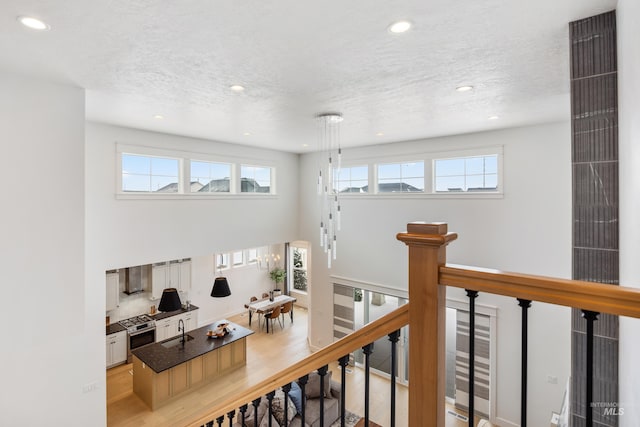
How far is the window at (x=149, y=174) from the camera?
208 inches

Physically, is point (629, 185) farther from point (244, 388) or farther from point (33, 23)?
point (244, 388)

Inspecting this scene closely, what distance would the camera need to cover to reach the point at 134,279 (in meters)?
7.84

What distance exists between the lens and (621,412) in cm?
170

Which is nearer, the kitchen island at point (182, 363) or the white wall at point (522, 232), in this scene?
the white wall at point (522, 232)

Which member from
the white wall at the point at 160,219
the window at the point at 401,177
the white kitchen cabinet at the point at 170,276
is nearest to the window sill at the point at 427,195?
the window at the point at 401,177

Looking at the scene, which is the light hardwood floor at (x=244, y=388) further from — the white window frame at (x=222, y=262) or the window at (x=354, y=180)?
the window at (x=354, y=180)

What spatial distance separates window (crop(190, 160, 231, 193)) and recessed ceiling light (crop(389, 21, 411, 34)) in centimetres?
494

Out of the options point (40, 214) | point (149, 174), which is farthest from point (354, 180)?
point (40, 214)

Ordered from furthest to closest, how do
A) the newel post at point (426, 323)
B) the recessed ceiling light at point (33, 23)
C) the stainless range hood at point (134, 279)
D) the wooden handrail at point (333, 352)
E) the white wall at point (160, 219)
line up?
the stainless range hood at point (134, 279)
the white wall at point (160, 219)
the recessed ceiling light at point (33, 23)
the wooden handrail at point (333, 352)
the newel post at point (426, 323)

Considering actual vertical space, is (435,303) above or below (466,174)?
below

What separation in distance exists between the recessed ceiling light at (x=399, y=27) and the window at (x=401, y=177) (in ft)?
14.0

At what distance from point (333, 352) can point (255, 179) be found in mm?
6214

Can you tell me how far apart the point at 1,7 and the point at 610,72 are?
3.65 meters

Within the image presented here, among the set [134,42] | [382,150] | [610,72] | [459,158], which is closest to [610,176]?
[610,72]
